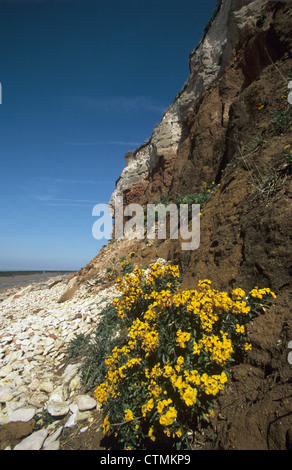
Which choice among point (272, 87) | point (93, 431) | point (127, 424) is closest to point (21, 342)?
point (93, 431)

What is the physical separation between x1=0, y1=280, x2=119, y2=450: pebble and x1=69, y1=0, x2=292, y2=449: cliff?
8.43 ft

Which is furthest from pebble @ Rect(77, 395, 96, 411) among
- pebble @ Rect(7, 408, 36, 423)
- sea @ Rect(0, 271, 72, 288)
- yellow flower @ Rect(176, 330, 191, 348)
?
sea @ Rect(0, 271, 72, 288)

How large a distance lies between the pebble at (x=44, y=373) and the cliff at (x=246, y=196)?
2.57m

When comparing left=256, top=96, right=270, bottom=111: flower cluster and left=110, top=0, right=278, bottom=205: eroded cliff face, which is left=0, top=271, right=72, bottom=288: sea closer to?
left=110, top=0, right=278, bottom=205: eroded cliff face

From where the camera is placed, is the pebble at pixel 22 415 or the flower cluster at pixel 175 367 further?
the pebble at pixel 22 415

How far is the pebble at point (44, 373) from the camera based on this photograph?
A: 346 centimetres

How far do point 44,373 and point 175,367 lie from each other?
406 centimetres

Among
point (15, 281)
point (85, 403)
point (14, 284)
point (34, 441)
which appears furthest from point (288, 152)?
point (15, 281)

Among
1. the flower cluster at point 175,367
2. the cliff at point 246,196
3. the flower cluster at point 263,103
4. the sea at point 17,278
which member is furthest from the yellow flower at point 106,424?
the sea at point 17,278

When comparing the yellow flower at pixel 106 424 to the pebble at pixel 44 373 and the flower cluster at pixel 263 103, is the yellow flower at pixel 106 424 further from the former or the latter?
the flower cluster at pixel 263 103

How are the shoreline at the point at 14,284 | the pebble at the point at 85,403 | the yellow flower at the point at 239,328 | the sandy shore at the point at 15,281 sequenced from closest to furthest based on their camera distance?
the yellow flower at the point at 239,328 → the pebble at the point at 85,403 → the shoreline at the point at 14,284 → the sandy shore at the point at 15,281

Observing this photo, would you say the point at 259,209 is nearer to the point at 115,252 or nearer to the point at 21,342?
the point at 21,342

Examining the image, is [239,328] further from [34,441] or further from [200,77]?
[200,77]

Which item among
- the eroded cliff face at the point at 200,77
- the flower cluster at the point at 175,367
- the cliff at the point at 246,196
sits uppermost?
the eroded cliff face at the point at 200,77
